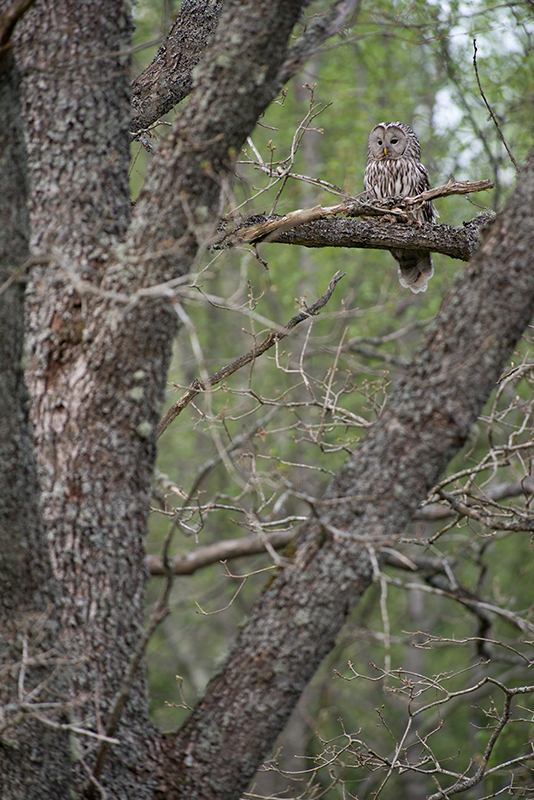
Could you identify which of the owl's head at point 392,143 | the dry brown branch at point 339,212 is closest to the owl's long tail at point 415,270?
the owl's head at point 392,143

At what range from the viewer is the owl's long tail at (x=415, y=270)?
548 cm

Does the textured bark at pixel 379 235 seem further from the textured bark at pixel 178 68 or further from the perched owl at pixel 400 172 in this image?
the perched owl at pixel 400 172

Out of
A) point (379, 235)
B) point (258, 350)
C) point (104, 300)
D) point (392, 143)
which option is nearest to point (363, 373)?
point (392, 143)

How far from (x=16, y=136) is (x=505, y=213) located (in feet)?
4.75

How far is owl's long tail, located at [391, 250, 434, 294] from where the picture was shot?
18.0ft

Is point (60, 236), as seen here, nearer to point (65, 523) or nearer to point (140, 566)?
point (65, 523)

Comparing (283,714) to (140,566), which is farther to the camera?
(140,566)

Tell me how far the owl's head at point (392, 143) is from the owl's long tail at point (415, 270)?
1019mm

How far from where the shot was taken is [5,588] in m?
1.84

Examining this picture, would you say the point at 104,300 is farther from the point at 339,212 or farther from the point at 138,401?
the point at 339,212

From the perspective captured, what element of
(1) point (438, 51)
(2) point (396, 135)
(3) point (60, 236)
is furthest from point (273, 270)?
(3) point (60, 236)

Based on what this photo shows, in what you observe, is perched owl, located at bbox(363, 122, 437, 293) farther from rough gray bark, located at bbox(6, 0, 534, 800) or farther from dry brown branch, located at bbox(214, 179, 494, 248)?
rough gray bark, located at bbox(6, 0, 534, 800)

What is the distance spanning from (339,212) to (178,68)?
4.13ft

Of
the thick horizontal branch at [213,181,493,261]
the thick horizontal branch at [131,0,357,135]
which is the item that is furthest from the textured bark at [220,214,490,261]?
the thick horizontal branch at [131,0,357,135]
